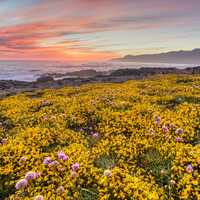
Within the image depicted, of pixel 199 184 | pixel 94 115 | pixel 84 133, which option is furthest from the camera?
pixel 94 115

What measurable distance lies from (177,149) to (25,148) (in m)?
3.87

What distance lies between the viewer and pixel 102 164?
8.34m

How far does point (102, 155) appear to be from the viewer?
8.96 metres

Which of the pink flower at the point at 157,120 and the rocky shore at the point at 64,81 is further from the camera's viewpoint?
the rocky shore at the point at 64,81

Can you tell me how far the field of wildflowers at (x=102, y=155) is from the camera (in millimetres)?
6930

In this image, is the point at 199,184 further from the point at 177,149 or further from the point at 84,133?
the point at 84,133

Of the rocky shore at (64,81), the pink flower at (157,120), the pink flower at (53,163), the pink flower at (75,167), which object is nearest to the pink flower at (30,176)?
the pink flower at (53,163)

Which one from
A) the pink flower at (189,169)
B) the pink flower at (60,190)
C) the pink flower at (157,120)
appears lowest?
the pink flower at (60,190)

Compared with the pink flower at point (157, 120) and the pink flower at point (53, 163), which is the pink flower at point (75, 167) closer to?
the pink flower at point (53, 163)

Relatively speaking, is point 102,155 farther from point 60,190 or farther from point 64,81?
point 64,81

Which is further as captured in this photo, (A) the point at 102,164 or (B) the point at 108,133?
(B) the point at 108,133

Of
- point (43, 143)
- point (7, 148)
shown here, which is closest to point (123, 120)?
point (43, 143)

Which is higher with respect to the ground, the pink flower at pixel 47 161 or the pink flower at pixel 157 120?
the pink flower at pixel 157 120

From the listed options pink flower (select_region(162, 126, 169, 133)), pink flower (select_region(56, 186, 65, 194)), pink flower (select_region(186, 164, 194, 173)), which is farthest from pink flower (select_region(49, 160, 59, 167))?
pink flower (select_region(162, 126, 169, 133))
